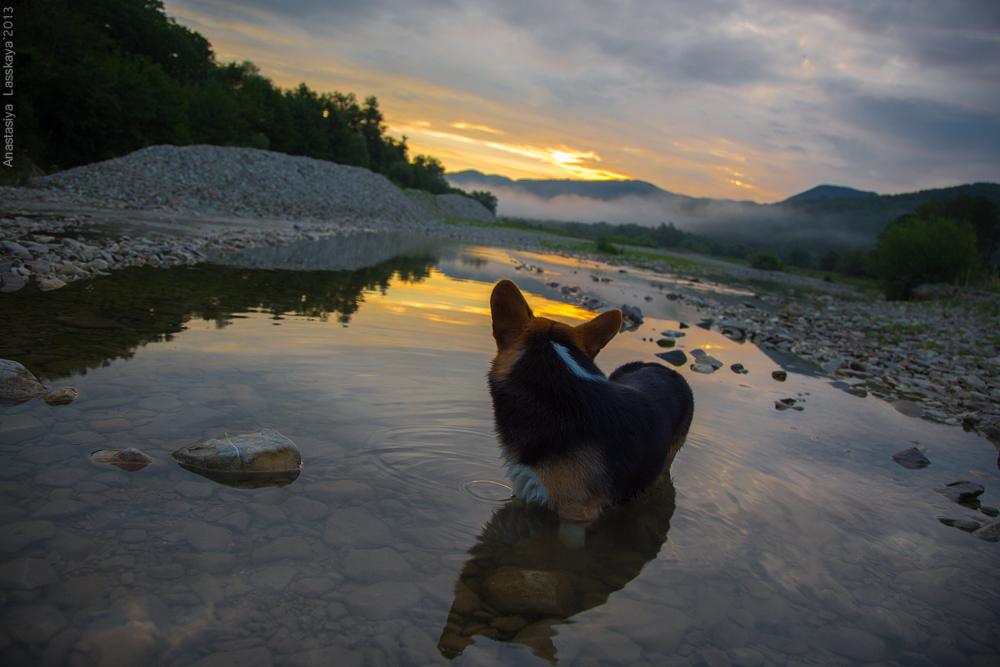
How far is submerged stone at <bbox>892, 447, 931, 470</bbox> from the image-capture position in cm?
470

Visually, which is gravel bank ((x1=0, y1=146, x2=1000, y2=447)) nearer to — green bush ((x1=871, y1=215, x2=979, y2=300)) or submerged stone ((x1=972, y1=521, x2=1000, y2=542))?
submerged stone ((x1=972, y1=521, x2=1000, y2=542))

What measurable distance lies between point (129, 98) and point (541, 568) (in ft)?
173

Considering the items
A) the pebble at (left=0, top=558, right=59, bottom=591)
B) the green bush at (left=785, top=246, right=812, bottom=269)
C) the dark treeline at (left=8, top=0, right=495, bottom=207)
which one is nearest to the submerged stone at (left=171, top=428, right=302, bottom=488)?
the pebble at (left=0, top=558, right=59, bottom=591)

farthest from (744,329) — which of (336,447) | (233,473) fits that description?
(233,473)

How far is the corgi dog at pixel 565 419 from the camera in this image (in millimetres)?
2947

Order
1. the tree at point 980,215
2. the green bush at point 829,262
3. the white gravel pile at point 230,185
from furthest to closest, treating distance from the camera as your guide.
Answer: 1. the green bush at point 829,262
2. the tree at point 980,215
3. the white gravel pile at point 230,185

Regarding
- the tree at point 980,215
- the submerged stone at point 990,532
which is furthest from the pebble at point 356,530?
the tree at point 980,215

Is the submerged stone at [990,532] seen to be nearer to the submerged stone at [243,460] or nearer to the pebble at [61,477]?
the submerged stone at [243,460]

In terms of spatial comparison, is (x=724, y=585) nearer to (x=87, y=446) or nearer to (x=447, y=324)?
(x=87, y=446)

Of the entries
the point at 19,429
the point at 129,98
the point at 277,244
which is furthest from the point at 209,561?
the point at 129,98

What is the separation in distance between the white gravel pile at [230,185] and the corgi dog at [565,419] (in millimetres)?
24818

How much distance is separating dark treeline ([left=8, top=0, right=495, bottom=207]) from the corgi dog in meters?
34.0

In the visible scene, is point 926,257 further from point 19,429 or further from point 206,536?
point 19,429

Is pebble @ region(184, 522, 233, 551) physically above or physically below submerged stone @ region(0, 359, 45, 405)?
below
